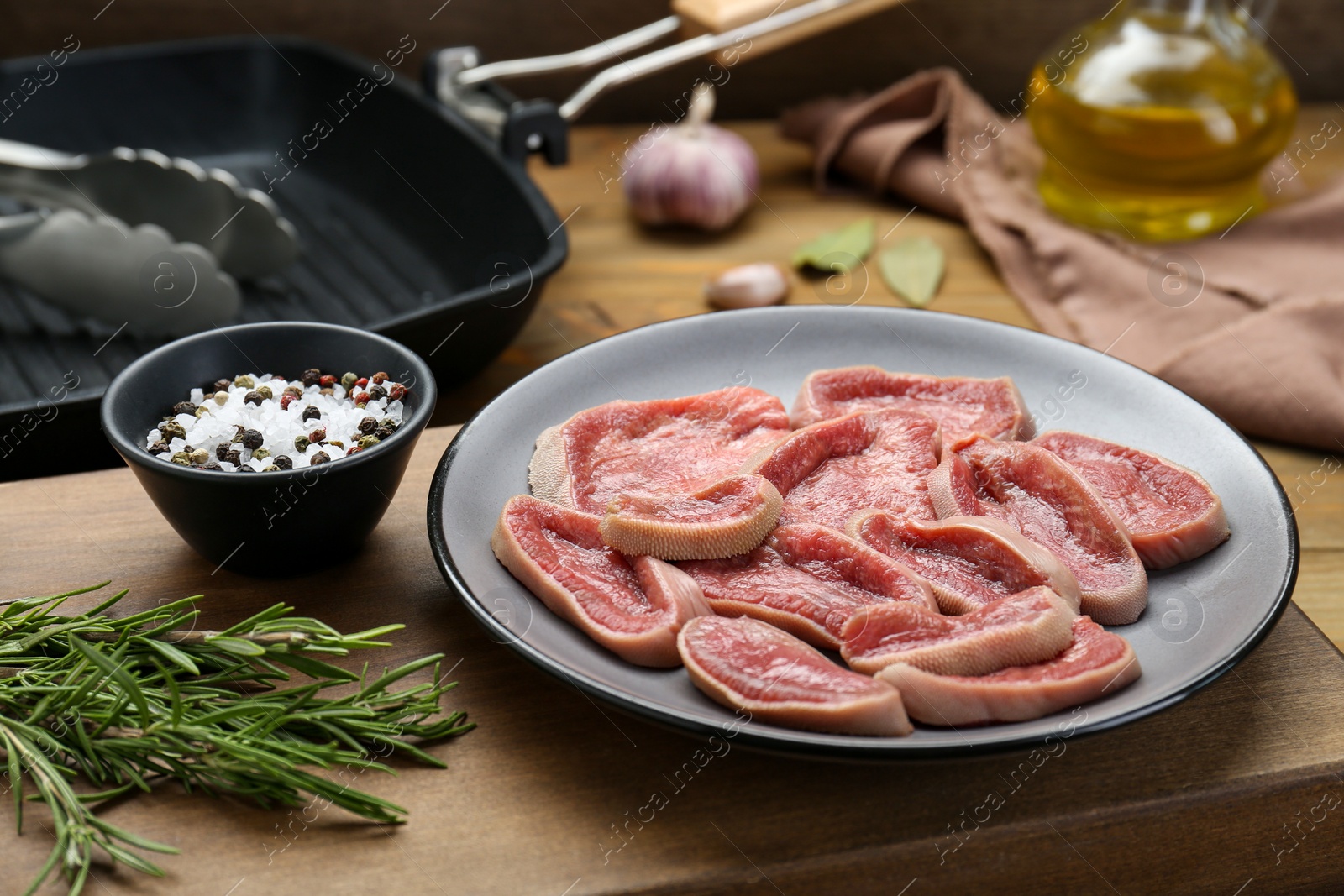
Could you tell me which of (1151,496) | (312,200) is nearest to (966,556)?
(1151,496)

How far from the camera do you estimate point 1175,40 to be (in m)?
2.56

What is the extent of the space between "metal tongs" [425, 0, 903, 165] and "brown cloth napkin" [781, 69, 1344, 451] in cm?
37

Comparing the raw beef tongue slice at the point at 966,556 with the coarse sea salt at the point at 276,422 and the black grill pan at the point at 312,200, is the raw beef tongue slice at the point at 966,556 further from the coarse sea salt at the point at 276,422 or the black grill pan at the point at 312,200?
the black grill pan at the point at 312,200

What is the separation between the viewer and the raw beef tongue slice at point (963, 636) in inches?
47.7

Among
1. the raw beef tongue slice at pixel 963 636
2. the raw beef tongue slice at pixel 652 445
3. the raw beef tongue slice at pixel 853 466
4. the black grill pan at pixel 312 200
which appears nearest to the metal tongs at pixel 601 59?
the black grill pan at pixel 312 200

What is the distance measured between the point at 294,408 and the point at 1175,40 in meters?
2.08

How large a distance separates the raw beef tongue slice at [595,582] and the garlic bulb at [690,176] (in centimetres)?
148

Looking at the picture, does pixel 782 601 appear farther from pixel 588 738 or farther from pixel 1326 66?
pixel 1326 66

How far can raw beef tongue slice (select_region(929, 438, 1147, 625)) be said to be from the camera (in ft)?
4.44

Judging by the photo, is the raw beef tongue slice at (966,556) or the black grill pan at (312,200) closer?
the raw beef tongue slice at (966,556)

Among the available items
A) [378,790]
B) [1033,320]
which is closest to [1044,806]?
[378,790]

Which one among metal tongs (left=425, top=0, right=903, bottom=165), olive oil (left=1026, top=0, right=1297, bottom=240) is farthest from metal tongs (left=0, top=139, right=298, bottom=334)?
olive oil (left=1026, top=0, right=1297, bottom=240)

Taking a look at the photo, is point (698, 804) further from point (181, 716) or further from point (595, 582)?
point (181, 716)

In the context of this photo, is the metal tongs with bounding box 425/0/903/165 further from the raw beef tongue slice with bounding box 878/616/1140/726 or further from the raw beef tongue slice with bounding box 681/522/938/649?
the raw beef tongue slice with bounding box 878/616/1140/726
